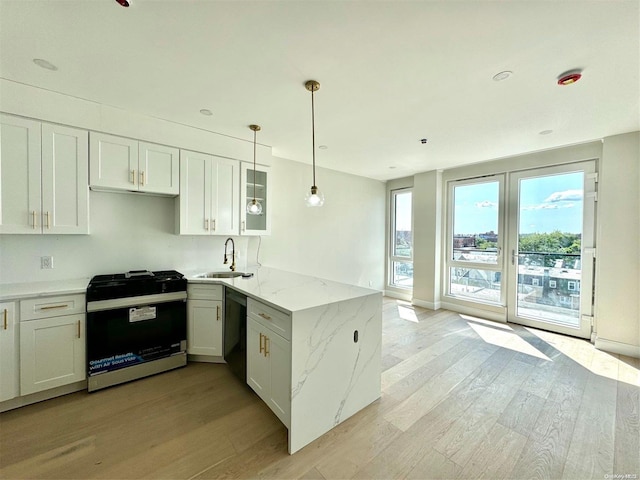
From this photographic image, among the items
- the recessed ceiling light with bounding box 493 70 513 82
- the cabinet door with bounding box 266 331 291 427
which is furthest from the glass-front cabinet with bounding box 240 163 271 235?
the recessed ceiling light with bounding box 493 70 513 82

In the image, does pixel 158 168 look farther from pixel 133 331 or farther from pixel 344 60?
pixel 344 60

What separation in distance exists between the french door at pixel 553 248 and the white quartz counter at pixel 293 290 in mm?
3269

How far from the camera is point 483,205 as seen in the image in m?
4.46

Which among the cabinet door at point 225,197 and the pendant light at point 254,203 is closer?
the pendant light at point 254,203

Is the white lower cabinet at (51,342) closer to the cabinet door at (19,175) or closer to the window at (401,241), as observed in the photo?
the cabinet door at (19,175)

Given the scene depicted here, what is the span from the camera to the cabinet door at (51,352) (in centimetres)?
206

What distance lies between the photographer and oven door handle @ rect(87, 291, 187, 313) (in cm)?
227

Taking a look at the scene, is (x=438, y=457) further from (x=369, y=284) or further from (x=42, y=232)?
(x=369, y=284)

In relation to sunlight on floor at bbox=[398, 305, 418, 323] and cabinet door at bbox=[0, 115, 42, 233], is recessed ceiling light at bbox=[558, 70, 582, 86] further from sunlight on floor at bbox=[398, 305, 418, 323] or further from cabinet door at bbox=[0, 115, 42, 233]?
cabinet door at bbox=[0, 115, 42, 233]

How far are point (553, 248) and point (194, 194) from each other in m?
5.00

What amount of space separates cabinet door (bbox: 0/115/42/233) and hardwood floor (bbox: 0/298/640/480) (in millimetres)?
1538

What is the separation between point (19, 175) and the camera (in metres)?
2.15

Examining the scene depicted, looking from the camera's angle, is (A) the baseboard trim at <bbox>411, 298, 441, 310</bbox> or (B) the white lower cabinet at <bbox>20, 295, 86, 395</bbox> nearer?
(B) the white lower cabinet at <bbox>20, 295, 86, 395</bbox>

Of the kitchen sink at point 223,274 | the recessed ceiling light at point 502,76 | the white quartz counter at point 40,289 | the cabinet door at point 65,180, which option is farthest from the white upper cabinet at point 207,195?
the recessed ceiling light at point 502,76
